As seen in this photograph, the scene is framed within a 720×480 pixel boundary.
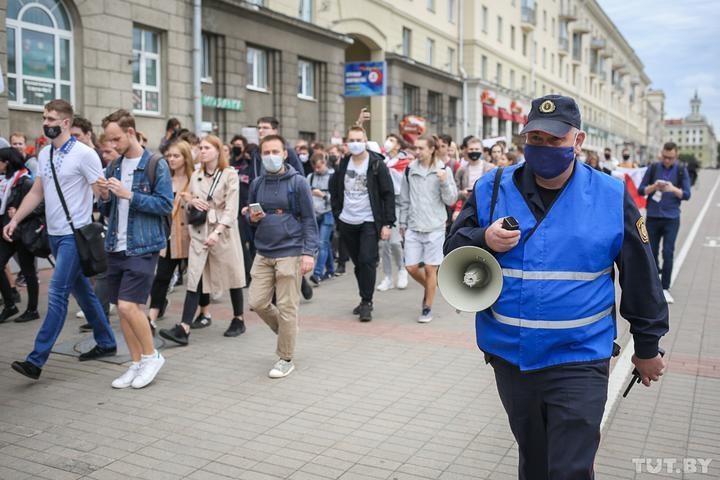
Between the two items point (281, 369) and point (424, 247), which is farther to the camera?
point (424, 247)

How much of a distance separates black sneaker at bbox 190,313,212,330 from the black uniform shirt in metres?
5.35

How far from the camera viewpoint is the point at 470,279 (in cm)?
302

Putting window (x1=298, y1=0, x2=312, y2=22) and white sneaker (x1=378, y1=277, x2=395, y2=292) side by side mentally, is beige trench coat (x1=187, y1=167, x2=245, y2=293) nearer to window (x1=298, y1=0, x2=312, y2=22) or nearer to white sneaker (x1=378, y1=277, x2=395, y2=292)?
white sneaker (x1=378, y1=277, x2=395, y2=292)

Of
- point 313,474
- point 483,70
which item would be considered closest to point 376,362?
point 313,474

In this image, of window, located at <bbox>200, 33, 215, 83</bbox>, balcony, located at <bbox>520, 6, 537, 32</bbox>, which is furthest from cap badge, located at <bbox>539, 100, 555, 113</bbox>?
balcony, located at <bbox>520, 6, 537, 32</bbox>

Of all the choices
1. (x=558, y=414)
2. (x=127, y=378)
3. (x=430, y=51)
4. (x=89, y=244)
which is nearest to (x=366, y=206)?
(x=89, y=244)

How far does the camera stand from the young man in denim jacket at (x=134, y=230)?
5.68 meters

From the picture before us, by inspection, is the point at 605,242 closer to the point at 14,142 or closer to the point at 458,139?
the point at 14,142

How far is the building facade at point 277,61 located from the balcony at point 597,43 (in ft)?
76.5

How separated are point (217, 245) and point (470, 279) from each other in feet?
15.9

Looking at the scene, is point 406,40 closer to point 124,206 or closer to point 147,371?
point 124,206

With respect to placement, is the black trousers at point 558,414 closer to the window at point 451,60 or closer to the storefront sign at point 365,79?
the storefront sign at point 365,79

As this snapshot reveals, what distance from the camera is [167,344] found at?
7.08m

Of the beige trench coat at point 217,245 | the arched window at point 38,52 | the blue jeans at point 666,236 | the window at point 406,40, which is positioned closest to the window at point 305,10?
the window at point 406,40
